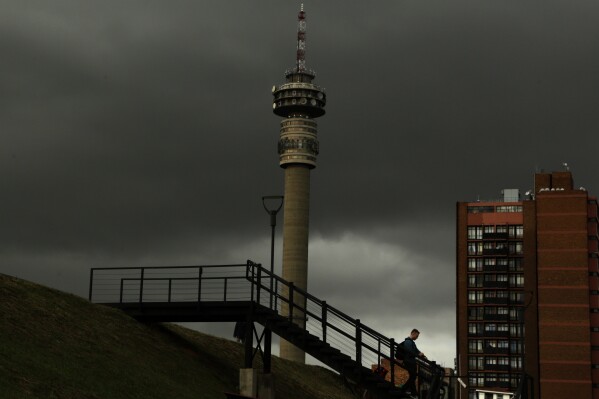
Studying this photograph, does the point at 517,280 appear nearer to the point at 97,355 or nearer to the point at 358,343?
the point at 358,343

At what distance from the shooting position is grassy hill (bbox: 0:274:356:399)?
82.6 ft

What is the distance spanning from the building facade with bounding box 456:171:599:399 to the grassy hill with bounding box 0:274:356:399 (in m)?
90.1

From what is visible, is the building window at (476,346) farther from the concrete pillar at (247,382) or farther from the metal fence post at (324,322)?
the metal fence post at (324,322)

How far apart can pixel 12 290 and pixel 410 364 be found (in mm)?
14333

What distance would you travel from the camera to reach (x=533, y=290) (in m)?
138

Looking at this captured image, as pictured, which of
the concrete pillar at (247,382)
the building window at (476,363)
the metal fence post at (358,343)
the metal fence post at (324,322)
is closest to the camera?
the metal fence post at (358,343)

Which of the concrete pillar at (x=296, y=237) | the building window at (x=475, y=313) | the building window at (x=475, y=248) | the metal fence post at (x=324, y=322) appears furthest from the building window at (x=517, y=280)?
the metal fence post at (x=324, y=322)

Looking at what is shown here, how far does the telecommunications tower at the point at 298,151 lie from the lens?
154500 mm

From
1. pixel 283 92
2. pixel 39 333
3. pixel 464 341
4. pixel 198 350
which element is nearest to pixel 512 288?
pixel 464 341

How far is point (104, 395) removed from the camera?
25719 millimetres

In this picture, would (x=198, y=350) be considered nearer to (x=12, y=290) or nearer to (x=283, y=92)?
(x=12, y=290)

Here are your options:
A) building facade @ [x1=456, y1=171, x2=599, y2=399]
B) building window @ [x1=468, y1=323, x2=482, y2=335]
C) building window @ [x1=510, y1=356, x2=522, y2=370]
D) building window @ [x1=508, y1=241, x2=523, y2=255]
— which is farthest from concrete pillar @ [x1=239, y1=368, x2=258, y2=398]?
building window @ [x1=508, y1=241, x2=523, y2=255]

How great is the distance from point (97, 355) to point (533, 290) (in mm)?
115718

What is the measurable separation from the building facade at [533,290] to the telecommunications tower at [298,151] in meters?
25.6
